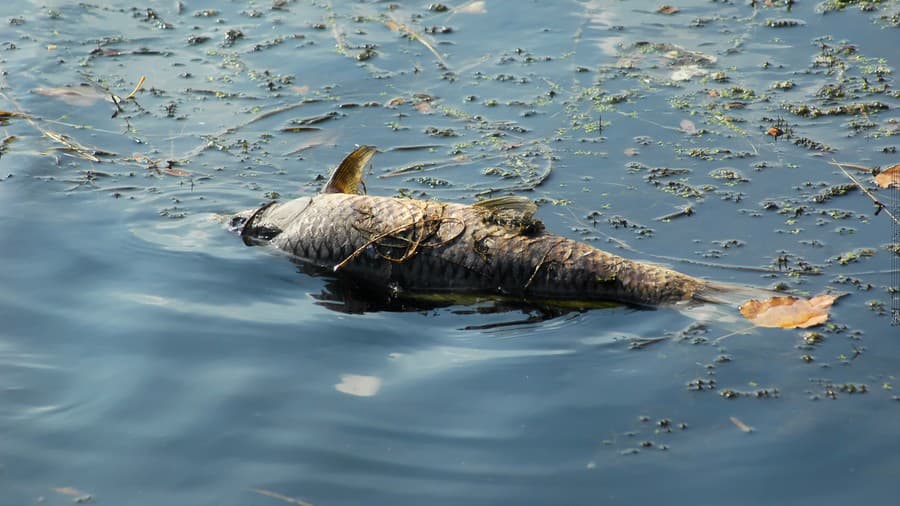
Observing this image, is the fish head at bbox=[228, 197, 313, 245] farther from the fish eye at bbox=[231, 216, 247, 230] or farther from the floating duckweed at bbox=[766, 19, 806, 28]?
the floating duckweed at bbox=[766, 19, 806, 28]

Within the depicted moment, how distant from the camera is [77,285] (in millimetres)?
5426

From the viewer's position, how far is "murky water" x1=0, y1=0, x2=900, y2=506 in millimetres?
3953

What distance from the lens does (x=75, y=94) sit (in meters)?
7.88

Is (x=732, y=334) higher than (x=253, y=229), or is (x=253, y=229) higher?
(x=253, y=229)

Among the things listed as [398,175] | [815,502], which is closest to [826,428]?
[815,502]

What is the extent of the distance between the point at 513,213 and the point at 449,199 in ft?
3.76

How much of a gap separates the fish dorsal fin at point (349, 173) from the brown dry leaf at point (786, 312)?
86.5 inches

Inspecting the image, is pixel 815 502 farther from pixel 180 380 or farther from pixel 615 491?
pixel 180 380

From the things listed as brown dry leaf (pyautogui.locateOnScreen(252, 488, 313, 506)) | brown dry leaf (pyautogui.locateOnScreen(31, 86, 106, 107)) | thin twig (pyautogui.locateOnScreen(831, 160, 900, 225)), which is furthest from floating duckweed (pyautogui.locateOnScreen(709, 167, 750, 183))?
brown dry leaf (pyautogui.locateOnScreen(31, 86, 106, 107))

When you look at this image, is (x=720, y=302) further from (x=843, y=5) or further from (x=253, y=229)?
(x=843, y=5)

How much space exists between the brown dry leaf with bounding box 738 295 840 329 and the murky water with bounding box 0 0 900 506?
6cm

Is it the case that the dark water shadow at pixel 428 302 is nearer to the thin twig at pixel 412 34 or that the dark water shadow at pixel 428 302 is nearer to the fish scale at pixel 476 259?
the fish scale at pixel 476 259

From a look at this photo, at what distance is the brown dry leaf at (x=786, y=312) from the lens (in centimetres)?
459

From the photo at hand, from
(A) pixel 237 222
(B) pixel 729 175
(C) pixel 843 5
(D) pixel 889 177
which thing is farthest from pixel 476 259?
(C) pixel 843 5
